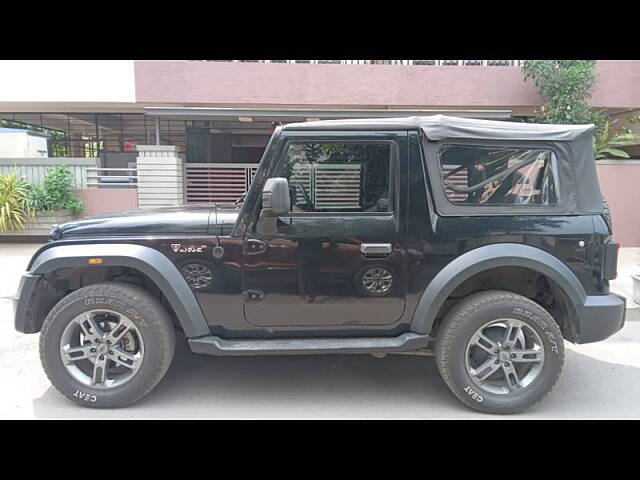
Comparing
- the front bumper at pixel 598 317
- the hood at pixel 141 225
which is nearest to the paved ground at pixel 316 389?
the front bumper at pixel 598 317

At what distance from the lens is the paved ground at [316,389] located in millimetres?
3334

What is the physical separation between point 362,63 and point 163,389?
884 cm

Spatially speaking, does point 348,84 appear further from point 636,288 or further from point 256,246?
point 256,246

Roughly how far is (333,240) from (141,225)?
1.43m

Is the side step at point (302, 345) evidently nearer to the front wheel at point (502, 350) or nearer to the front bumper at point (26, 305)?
the front wheel at point (502, 350)

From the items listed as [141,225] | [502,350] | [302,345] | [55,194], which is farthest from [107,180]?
[502,350]

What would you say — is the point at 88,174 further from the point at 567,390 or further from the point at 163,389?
the point at 567,390

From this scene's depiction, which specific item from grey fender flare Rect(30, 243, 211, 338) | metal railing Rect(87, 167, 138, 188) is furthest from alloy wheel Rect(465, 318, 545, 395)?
metal railing Rect(87, 167, 138, 188)

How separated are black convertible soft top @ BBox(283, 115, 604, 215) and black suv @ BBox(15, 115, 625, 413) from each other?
0.04 feet

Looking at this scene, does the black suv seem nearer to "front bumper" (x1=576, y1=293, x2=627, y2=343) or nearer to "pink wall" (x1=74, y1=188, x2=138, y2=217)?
"front bumper" (x1=576, y1=293, x2=627, y2=343)

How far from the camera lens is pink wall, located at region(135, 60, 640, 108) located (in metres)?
10.1

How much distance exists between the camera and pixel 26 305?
3293 millimetres

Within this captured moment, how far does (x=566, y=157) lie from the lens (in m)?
3.39

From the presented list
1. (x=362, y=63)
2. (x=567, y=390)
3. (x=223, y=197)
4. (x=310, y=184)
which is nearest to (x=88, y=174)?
(x=223, y=197)
